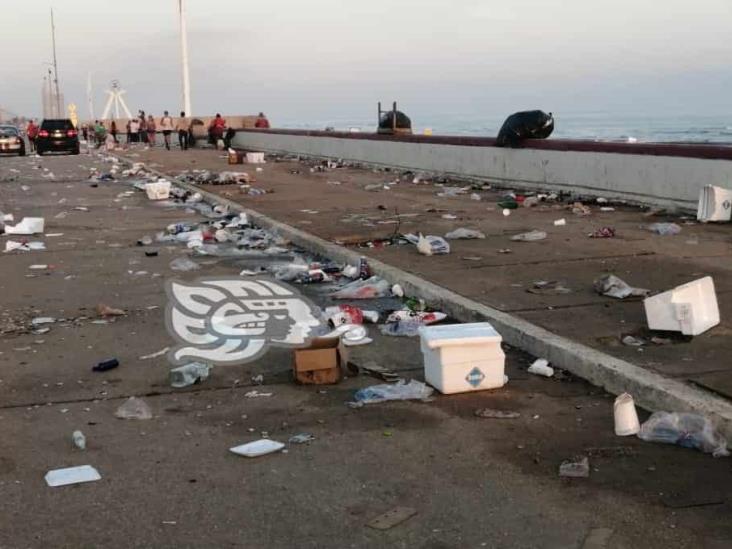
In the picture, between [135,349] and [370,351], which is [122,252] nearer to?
[135,349]

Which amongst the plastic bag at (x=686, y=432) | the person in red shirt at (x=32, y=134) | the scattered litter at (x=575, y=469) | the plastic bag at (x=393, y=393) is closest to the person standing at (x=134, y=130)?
the person in red shirt at (x=32, y=134)

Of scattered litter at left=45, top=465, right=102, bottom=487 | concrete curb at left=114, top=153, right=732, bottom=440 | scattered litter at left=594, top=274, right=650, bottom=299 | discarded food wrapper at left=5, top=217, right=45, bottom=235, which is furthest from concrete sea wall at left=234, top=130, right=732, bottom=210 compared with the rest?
scattered litter at left=45, top=465, right=102, bottom=487

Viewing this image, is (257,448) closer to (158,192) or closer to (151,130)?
(158,192)

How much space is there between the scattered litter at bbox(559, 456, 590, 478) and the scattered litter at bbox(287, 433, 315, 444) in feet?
4.09

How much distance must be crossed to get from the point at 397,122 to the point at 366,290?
22.6 metres

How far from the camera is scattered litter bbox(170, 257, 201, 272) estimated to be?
8.89 m

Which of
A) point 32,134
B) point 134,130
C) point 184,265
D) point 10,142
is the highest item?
point 134,130

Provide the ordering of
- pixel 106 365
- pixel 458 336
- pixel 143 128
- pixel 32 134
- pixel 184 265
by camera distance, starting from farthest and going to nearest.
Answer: pixel 143 128 → pixel 32 134 → pixel 184 265 → pixel 106 365 → pixel 458 336

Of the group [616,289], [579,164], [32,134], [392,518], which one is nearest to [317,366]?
[392,518]

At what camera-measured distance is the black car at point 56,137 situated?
1554 inches

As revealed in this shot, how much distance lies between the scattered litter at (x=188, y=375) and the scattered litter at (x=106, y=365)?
17.8 inches

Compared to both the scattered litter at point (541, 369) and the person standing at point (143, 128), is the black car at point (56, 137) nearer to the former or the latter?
the person standing at point (143, 128)

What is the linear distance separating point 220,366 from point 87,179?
63.9ft

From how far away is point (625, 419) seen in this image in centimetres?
409
